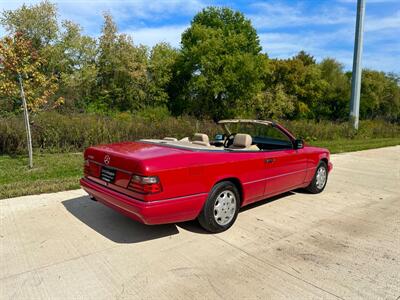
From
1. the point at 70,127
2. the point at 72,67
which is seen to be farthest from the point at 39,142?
the point at 72,67

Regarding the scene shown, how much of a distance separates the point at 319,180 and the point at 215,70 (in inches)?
1006

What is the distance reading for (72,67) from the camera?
28.4 metres

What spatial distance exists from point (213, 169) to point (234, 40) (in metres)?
29.3

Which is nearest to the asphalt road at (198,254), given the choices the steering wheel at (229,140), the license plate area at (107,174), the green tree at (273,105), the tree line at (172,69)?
the license plate area at (107,174)

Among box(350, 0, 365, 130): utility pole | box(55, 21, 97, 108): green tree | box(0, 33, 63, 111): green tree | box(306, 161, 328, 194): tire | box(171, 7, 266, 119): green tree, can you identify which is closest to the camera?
box(306, 161, 328, 194): tire

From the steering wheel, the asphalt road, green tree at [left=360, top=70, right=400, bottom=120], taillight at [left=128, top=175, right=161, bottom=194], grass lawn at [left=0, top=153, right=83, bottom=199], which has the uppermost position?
green tree at [left=360, top=70, right=400, bottom=120]

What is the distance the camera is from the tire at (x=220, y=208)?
3867 millimetres

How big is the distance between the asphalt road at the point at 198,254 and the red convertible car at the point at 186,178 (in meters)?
0.40

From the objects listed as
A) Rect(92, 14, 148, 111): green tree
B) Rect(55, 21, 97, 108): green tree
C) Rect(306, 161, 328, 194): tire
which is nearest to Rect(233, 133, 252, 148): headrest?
Rect(306, 161, 328, 194): tire

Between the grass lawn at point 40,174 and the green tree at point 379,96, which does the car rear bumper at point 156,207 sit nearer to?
the grass lawn at point 40,174

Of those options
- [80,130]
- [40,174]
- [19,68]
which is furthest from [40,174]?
[80,130]

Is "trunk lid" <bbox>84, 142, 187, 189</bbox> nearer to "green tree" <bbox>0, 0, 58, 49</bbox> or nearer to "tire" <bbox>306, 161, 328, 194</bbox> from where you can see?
"tire" <bbox>306, 161, 328, 194</bbox>

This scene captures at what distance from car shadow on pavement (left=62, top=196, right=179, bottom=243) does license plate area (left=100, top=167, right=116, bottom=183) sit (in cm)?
72

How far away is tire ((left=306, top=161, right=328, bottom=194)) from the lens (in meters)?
6.08
